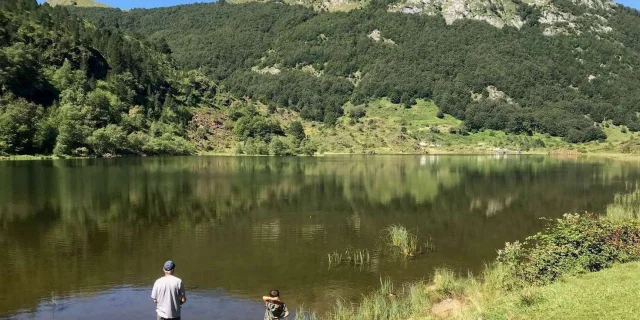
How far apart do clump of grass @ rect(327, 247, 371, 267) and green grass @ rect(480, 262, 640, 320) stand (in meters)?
12.0

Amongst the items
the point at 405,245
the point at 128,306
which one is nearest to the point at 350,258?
the point at 405,245

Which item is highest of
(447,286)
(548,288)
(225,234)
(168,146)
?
(168,146)

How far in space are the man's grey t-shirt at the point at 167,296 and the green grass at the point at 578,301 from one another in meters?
9.65

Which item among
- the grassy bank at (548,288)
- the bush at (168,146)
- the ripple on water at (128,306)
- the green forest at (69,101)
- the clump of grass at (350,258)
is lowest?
the clump of grass at (350,258)

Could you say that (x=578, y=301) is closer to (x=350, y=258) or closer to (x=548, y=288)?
(x=548, y=288)

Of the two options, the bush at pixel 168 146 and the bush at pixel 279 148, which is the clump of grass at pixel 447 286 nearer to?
the bush at pixel 168 146

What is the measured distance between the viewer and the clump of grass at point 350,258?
95.9 feet

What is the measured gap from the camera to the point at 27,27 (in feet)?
557

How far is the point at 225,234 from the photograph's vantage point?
121ft

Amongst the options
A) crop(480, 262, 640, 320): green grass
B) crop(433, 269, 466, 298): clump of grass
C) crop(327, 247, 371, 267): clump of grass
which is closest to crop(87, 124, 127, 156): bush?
crop(327, 247, 371, 267): clump of grass

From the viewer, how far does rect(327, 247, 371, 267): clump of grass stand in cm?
2923

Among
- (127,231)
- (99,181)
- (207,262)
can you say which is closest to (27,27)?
(99,181)

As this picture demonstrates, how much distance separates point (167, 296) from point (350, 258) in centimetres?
1709

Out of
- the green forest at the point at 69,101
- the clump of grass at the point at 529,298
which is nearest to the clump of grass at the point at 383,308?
the clump of grass at the point at 529,298
